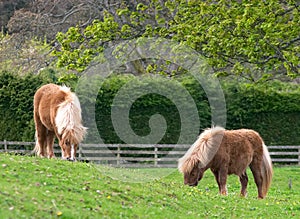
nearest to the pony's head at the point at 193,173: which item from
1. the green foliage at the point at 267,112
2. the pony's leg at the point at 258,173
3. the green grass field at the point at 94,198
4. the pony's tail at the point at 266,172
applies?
the green grass field at the point at 94,198

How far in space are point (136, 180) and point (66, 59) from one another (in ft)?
39.5

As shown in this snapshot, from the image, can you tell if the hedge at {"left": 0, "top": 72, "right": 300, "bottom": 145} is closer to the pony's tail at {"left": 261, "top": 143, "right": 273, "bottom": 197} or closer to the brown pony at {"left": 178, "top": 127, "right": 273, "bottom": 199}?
the pony's tail at {"left": 261, "top": 143, "right": 273, "bottom": 197}

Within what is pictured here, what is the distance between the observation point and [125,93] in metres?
26.5

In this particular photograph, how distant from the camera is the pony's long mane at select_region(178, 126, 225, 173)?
569 inches

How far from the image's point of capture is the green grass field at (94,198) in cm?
845

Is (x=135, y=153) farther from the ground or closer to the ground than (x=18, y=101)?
closer to the ground

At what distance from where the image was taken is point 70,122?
13.1 meters

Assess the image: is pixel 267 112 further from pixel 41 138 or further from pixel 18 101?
pixel 41 138

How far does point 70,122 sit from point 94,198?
378 centimetres

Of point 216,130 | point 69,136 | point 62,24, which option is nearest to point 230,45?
point 216,130

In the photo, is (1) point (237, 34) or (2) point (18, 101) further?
(2) point (18, 101)

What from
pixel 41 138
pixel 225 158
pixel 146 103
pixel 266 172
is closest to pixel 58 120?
pixel 41 138

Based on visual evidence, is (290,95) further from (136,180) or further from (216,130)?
(136,180)

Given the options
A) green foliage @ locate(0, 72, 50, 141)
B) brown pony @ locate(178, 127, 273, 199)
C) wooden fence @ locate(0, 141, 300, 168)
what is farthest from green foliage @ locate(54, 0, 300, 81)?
wooden fence @ locate(0, 141, 300, 168)
